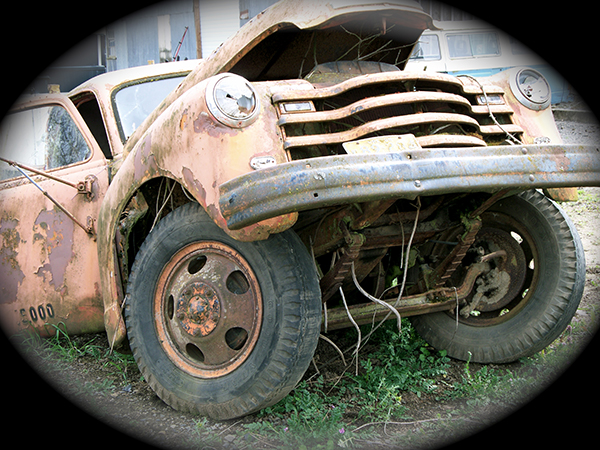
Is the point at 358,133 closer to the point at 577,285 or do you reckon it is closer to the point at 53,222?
the point at 577,285

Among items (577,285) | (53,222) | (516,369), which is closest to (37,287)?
(53,222)

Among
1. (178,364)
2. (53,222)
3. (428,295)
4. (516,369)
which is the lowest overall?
(516,369)

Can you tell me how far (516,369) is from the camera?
3055 mm

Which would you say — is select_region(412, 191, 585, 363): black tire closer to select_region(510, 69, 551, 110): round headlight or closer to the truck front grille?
select_region(510, 69, 551, 110): round headlight

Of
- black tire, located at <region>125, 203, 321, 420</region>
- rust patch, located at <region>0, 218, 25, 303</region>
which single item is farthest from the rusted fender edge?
rust patch, located at <region>0, 218, 25, 303</region>

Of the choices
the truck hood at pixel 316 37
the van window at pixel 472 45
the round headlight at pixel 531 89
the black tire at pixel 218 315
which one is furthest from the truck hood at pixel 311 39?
the van window at pixel 472 45

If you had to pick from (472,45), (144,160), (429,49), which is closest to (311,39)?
(144,160)

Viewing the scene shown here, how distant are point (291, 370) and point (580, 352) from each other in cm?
204

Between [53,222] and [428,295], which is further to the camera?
[53,222]

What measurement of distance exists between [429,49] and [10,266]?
8352 millimetres

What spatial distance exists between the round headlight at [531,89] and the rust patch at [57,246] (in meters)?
2.99

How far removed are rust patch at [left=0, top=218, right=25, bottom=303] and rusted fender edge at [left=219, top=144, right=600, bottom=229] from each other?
7.50 feet

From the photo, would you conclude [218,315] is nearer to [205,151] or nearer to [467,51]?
[205,151]

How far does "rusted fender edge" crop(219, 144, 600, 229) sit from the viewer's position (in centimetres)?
189
